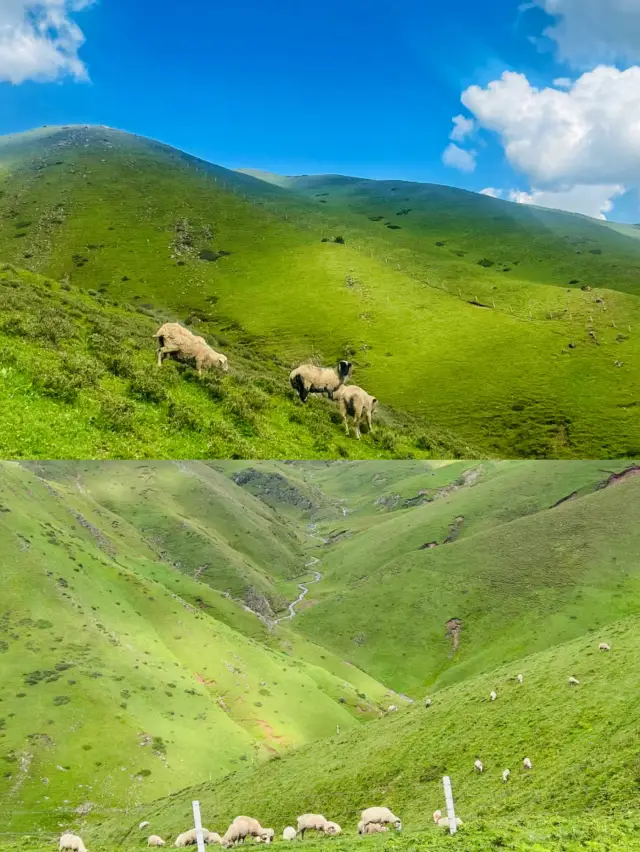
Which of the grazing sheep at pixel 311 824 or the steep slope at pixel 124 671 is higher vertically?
the steep slope at pixel 124 671

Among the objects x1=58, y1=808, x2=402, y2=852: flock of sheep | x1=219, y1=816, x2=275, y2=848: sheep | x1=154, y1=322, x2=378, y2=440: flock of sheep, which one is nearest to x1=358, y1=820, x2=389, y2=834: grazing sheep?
x1=58, y1=808, x2=402, y2=852: flock of sheep

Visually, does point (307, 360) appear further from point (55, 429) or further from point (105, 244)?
point (105, 244)

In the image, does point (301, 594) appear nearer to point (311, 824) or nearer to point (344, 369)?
point (311, 824)

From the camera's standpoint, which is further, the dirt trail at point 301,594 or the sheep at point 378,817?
the dirt trail at point 301,594

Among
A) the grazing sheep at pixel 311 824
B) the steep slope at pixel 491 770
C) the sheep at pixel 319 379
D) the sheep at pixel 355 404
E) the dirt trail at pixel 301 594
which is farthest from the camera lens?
the dirt trail at pixel 301 594

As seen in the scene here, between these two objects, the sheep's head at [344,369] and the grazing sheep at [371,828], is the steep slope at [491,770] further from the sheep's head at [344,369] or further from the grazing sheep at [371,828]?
the sheep's head at [344,369]


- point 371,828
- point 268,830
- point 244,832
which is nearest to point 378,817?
point 371,828

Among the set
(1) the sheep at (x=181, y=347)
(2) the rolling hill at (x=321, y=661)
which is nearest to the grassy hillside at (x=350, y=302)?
(1) the sheep at (x=181, y=347)

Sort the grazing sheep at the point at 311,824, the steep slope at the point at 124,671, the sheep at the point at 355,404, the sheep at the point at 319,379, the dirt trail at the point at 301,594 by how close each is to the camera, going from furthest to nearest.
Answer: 1. the dirt trail at the point at 301,594
2. the steep slope at the point at 124,671
3. the sheep at the point at 319,379
4. the sheep at the point at 355,404
5. the grazing sheep at the point at 311,824
